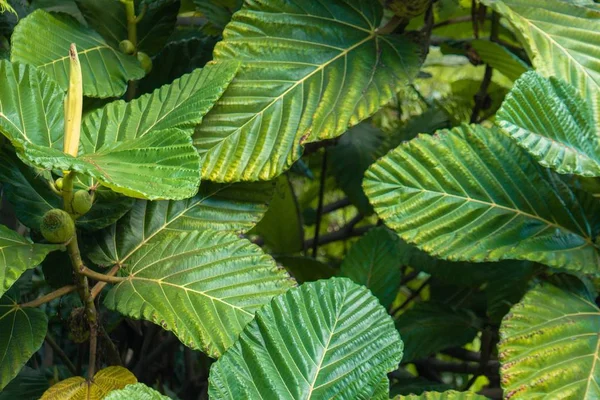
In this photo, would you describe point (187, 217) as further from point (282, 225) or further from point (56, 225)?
point (282, 225)

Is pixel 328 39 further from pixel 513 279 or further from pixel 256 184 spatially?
pixel 513 279

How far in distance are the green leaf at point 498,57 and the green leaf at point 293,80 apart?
13 cm

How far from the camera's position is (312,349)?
1.81 ft

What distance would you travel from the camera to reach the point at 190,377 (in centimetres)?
116

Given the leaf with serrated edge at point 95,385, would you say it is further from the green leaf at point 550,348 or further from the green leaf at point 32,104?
the green leaf at point 550,348

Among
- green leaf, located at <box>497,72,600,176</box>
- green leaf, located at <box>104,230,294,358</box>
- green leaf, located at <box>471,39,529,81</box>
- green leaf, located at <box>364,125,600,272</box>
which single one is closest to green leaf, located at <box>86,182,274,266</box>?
green leaf, located at <box>104,230,294,358</box>

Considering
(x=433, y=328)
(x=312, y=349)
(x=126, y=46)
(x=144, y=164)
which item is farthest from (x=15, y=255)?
(x=433, y=328)

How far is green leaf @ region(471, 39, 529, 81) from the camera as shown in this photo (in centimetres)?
98

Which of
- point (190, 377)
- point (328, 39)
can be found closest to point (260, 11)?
point (328, 39)

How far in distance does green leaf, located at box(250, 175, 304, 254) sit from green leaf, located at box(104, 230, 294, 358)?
56 centimetres

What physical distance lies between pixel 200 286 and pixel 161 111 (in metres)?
0.19

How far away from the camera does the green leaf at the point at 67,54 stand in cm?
79

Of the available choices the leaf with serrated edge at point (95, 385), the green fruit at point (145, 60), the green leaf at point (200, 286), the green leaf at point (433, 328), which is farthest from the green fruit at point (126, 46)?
the green leaf at point (433, 328)

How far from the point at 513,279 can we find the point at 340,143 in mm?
430
